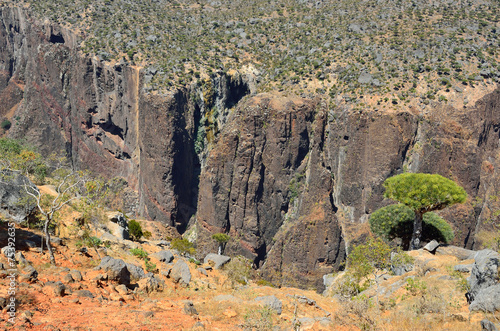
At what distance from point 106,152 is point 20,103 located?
35.8 m

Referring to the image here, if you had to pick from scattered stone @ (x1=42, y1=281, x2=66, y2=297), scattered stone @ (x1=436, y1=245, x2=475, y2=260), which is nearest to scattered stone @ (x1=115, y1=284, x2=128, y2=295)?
scattered stone @ (x1=42, y1=281, x2=66, y2=297)

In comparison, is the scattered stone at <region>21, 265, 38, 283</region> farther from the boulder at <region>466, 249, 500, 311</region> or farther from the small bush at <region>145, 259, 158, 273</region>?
the boulder at <region>466, 249, 500, 311</region>

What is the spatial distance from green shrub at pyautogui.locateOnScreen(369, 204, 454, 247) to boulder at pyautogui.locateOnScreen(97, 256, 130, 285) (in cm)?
3596

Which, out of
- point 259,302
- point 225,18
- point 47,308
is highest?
point 225,18

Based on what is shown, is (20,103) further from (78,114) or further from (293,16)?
(293,16)

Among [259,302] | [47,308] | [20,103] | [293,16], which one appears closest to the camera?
[47,308]

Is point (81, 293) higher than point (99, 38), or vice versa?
point (99, 38)

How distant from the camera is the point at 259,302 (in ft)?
74.6

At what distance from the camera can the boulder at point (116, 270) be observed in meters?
23.6

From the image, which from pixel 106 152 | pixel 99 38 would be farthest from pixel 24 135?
pixel 99 38

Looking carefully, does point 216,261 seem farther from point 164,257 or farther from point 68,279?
point 68,279

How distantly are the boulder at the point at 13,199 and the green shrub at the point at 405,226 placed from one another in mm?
39313

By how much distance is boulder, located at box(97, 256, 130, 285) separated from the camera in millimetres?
23578

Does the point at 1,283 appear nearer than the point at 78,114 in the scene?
Yes
